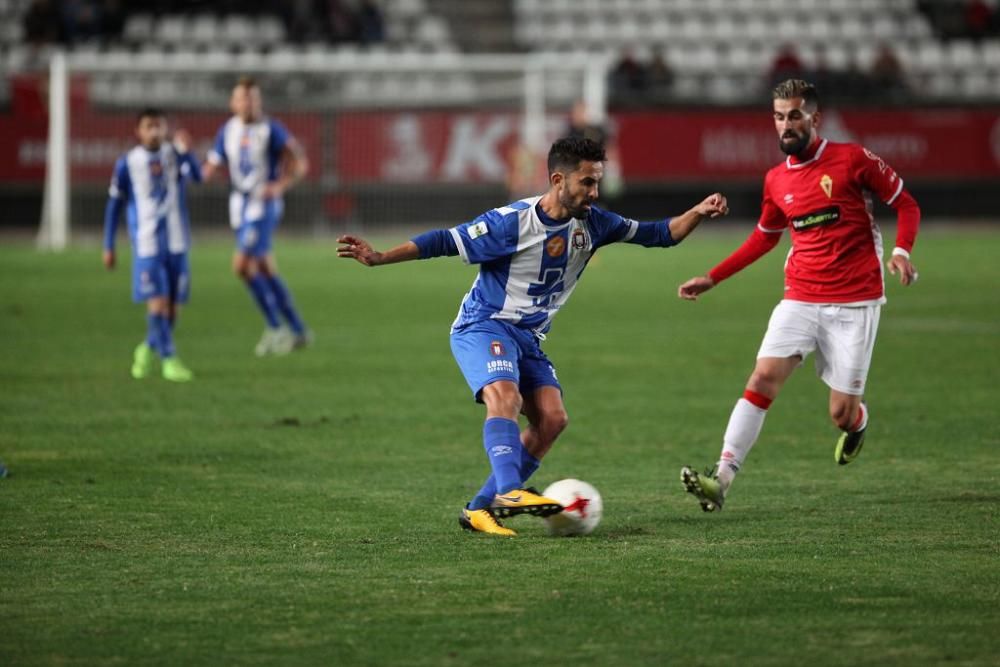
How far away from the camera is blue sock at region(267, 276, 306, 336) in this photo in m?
14.6

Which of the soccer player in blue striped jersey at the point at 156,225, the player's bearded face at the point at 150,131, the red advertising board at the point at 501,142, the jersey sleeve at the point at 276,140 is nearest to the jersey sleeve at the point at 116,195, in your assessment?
the soccer player in blue striped jersey at the point at 156,225

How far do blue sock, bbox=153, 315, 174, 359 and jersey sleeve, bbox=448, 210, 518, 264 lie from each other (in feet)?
20.6

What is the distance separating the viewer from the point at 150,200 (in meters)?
13.1

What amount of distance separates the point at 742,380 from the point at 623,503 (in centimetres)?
500

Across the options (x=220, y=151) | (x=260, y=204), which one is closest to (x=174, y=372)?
(x=260, y=204)

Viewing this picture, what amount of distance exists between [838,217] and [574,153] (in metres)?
1.52

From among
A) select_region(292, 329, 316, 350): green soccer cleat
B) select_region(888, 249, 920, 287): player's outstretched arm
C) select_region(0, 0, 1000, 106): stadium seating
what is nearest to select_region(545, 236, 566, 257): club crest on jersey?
select_region(888, 249, 920, 287): player's outstretched arm

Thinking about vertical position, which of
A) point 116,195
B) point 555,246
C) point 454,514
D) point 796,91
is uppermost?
point 796,91

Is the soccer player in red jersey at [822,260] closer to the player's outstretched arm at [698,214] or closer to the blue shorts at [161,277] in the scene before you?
the player's outstretched arm at [698,214]

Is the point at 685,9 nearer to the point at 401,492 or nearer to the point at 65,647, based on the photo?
the point at 401,492

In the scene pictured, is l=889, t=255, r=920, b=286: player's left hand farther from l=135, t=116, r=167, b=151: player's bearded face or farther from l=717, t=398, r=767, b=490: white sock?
l=135, t=116, r=167, b=151: player's bearded face

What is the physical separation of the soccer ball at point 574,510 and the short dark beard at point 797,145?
2.01 metres

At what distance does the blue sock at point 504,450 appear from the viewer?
271 inches

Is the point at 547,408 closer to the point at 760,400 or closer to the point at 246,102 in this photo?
the point at 760,400
